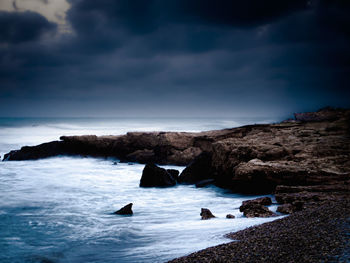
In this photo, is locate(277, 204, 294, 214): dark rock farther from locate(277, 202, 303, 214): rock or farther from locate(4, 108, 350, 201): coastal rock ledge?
locate(4, 108, 350, 201): coastal rock ledge

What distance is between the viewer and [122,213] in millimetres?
6672

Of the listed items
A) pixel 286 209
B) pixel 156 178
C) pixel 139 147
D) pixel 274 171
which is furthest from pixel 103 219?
pixel 139 147

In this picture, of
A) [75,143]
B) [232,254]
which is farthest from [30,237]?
[75,143]

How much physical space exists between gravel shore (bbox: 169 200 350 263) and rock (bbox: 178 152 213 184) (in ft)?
19.3

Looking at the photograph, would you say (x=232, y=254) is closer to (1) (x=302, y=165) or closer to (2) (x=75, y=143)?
(1) (x=302, y=165)

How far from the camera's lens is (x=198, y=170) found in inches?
399

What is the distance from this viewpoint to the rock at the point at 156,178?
9.55m

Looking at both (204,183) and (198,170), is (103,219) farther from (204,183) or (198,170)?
(198,170)

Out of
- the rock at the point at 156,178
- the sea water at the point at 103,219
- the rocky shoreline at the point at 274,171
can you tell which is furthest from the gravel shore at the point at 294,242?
the rock at the point at 156,178

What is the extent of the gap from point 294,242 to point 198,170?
701cm

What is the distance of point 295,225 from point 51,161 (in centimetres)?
1356

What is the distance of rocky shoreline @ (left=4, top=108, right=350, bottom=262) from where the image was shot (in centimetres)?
329

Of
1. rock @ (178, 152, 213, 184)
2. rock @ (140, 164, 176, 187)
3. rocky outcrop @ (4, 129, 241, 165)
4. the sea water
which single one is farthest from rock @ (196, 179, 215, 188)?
rocky outcrop @ (4, 129, 241, 165)

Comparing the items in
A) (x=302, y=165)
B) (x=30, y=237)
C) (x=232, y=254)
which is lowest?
(x=30, y=237)
